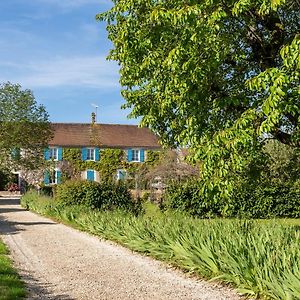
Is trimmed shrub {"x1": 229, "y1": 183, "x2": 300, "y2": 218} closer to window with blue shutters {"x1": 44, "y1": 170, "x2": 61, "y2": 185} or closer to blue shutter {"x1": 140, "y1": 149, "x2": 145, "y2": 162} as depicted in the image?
window with blue shutters {"x1": 44, "y1": 170, "x2": 61, "y2": 185}

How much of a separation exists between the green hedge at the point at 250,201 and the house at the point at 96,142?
1045 inches

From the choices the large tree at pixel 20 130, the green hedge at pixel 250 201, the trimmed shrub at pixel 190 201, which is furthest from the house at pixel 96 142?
the trimmed shrub at pixel 190 201

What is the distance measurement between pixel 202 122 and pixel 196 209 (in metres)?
13.7

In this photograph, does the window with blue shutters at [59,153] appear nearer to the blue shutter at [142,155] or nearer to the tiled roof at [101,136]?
the tiled roof at [101,136]

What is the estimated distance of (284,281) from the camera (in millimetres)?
6340

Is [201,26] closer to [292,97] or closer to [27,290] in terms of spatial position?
[292,97]

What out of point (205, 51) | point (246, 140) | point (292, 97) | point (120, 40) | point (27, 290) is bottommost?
point (27, 290)

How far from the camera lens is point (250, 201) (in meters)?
23.4

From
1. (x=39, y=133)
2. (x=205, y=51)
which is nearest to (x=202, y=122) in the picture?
(x=205, y=51)

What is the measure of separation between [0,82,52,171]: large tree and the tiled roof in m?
14.2

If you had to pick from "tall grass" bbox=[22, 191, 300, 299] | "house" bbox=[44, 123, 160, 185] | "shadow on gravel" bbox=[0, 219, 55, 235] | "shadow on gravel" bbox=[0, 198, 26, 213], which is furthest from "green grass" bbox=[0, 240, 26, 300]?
"house" bbox=[44, 123, 160, 185]

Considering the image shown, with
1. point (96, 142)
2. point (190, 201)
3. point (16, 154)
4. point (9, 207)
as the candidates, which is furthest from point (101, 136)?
point (190, 201)

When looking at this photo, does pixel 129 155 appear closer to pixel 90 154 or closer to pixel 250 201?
pixel 90 154

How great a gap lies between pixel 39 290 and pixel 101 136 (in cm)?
4636
